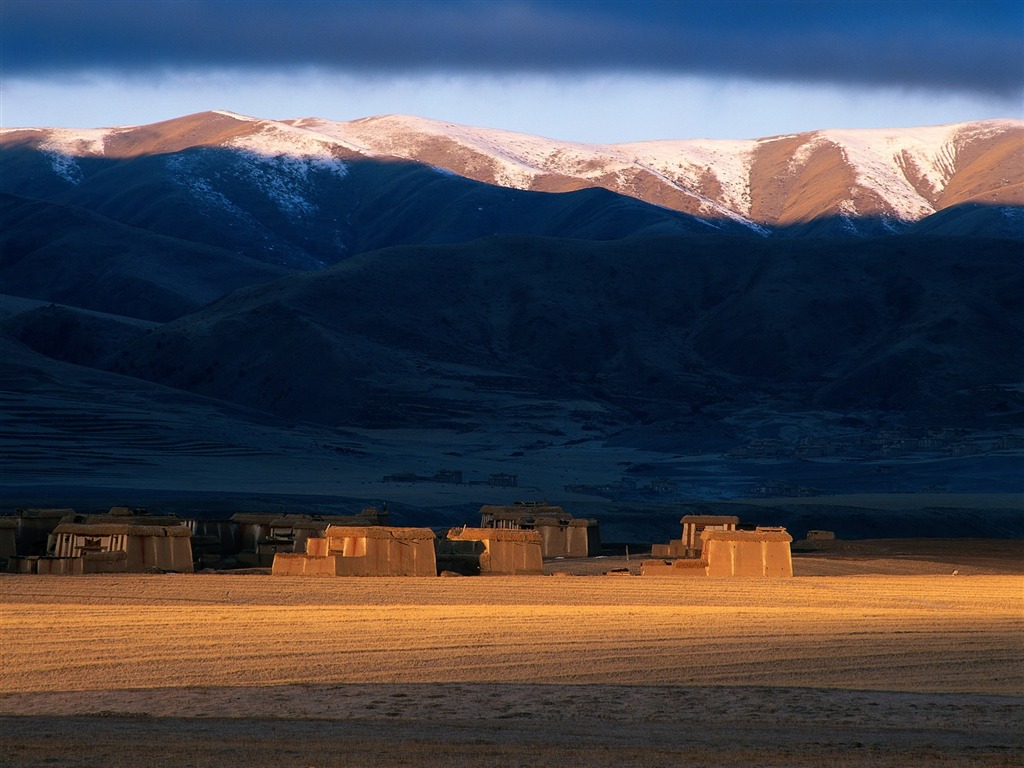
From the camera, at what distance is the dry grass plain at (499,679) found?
10.5 meters

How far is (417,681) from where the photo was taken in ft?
45.5

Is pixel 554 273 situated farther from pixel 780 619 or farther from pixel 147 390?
pixel 780 619

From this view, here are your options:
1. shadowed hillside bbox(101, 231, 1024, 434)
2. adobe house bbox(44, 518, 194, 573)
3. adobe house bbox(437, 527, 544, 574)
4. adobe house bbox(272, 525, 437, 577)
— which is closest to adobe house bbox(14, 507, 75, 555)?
adobe house bbox(44, 518, 194, 573)

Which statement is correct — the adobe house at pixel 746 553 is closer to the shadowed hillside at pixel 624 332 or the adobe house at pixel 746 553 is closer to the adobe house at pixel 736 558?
the adobe house at pixel 736 558

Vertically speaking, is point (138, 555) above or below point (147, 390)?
below

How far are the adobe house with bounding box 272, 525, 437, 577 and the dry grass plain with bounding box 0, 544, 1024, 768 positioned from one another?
3.58m

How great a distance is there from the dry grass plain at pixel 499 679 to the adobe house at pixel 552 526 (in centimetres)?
1320

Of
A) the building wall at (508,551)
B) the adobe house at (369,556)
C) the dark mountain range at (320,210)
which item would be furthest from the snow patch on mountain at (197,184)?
the adobe house at (369,556)

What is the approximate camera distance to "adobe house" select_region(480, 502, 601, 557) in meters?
36.5

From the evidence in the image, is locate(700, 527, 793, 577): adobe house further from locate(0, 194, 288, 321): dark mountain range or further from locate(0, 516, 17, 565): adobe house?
locate(0, 194, 288, 321): dark mountain range

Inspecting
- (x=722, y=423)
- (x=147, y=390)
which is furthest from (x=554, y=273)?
(x=147, y=390)

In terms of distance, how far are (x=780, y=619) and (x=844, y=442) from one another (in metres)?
62.1

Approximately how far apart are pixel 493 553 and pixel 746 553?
14.7 ft

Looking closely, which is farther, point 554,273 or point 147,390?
point 554,273
